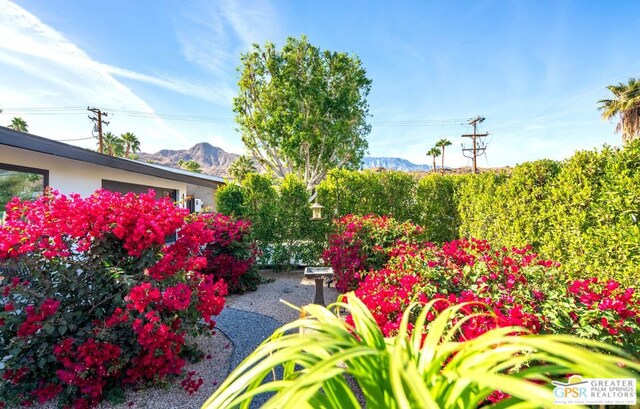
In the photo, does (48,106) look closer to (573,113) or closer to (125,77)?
(125,77)

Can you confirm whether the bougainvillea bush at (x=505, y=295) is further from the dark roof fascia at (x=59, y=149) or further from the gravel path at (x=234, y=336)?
the dark roof fascia at (x=59, y=149)

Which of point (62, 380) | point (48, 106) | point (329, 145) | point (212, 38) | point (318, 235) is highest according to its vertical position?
point (48, 106)

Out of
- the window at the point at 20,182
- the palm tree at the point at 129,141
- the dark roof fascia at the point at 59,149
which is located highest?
the palm tree at the point at 129,141

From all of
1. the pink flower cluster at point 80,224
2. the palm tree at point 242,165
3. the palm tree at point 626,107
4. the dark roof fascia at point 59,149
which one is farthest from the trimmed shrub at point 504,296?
the palm tree at point 242,165

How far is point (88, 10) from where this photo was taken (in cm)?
588

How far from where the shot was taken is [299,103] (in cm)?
1689

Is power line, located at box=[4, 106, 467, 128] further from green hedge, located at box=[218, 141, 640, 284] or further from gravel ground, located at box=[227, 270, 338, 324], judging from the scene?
gravel ground, located at box=[227, 270, 338, 324]

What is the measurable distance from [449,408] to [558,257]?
5135 mm

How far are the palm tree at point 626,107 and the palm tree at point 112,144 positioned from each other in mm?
37899

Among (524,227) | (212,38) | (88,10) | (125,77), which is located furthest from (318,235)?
(125,77)

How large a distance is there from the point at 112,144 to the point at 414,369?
34.8 m

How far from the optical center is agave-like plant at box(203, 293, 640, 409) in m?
0.68

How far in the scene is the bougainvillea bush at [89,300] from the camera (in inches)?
90.9

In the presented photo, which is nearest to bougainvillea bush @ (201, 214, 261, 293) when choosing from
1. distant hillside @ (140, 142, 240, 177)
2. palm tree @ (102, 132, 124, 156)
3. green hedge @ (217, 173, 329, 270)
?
green hedge @ (217, 173, 329, 270)
